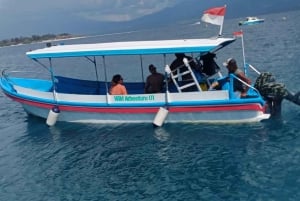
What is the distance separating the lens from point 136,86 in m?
18.7

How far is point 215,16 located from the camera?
15.9 metres

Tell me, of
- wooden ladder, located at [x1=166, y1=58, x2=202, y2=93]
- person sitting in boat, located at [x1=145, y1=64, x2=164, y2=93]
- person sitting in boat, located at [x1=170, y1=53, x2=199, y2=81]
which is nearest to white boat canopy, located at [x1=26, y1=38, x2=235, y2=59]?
person sitting in boat, located at [x1=170, y1=53, x2=199, y2=81]

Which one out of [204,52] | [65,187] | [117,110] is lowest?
[65,187]

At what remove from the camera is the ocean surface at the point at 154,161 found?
35.2 ft

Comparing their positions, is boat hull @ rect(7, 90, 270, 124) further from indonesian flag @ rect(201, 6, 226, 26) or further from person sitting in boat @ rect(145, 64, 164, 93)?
indonesian flag @ rect(201, 6, 226, 26)

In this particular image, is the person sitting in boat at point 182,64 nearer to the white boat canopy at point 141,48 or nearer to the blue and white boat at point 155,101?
the blue and white boat at point 155,101

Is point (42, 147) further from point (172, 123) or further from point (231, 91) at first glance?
point (231, 91)

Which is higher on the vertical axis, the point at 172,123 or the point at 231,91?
the point at 231,91

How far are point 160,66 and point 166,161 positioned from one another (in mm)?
23427

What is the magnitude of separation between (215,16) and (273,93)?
3632mm

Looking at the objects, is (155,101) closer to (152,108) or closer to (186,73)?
(152,108)

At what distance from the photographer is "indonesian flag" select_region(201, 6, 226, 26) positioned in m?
15.7

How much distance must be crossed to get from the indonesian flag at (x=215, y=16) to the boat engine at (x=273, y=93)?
2587mm

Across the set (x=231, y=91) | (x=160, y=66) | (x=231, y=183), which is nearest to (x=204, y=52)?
(x=231, y=91)
